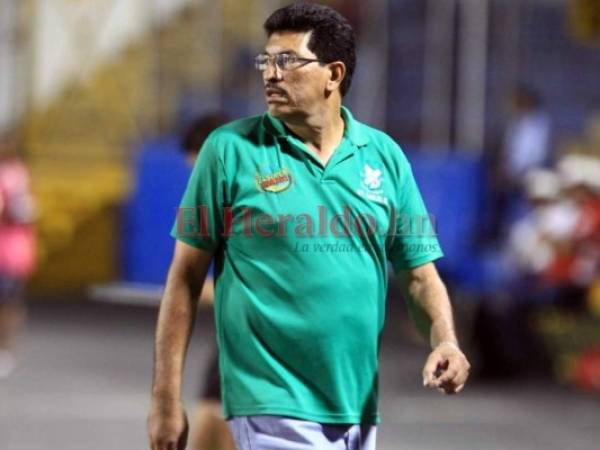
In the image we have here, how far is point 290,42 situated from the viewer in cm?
443

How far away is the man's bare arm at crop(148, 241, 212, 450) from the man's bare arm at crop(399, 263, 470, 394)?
561 millimetres

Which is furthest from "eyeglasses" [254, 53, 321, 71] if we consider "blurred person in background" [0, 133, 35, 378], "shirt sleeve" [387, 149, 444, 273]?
"blurred person in background" [0, 133, 35, 378]

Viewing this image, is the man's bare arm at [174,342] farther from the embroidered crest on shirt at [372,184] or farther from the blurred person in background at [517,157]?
the blurred person in background at [517,157]

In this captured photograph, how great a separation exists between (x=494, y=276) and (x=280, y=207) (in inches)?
333

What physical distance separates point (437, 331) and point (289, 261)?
0.42 m

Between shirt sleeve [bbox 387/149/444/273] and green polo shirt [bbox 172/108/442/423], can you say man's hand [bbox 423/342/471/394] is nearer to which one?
green polo shirt [bbox 172/108/442/423]

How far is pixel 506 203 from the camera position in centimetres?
1271

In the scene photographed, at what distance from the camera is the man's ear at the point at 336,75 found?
14.7ft

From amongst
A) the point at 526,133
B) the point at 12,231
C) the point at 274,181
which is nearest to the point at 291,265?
the point at 274,181

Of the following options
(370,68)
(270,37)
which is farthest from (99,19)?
(270,37)

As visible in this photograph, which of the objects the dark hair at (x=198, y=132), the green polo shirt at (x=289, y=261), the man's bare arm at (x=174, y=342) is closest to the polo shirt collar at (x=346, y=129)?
the green polo shirt at (x=289, y=261)

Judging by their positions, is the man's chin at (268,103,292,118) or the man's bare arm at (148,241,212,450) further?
the man's chin at (268,103,292,118)

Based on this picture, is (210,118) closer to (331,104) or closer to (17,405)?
(331,104)

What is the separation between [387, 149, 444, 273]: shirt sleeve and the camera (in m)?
4.56
